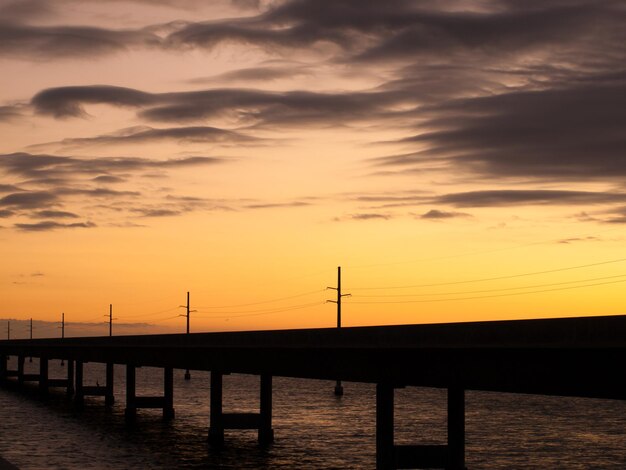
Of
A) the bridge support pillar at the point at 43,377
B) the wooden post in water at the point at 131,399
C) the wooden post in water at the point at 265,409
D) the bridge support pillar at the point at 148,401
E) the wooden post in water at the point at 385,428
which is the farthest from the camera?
the bridge support pillar at the point at 43,377

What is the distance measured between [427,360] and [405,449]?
5.20 metres

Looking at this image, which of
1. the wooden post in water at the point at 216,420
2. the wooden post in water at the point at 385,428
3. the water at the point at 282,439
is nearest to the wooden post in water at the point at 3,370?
the water at the point at 282,439

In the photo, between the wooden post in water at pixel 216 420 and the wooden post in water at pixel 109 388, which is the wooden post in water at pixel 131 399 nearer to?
the wooden post in water at pixel 109 388

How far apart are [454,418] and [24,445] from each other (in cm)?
2929

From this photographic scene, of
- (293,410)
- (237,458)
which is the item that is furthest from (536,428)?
(237,458)

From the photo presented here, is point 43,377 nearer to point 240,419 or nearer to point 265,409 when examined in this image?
point 240,419

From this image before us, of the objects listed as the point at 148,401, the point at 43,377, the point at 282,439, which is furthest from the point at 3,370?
the point at 282,439

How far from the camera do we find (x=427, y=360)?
33.4m

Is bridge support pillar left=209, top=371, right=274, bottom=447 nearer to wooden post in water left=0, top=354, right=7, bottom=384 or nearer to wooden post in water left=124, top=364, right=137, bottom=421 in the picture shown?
wooden post in water left=124, top=364, right=137, bottom=421

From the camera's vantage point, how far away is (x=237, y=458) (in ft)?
160

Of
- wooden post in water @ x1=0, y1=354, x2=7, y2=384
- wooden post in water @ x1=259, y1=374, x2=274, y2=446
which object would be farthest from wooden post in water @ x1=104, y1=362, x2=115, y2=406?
wooden post in water @ x1=0, y1=354, x2=7, y2=384

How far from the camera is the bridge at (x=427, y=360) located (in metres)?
25.0

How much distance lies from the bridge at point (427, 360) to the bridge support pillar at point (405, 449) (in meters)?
0.03

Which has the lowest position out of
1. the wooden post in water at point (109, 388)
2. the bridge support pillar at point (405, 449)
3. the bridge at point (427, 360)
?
the wooden post in water at point (109, 388)
